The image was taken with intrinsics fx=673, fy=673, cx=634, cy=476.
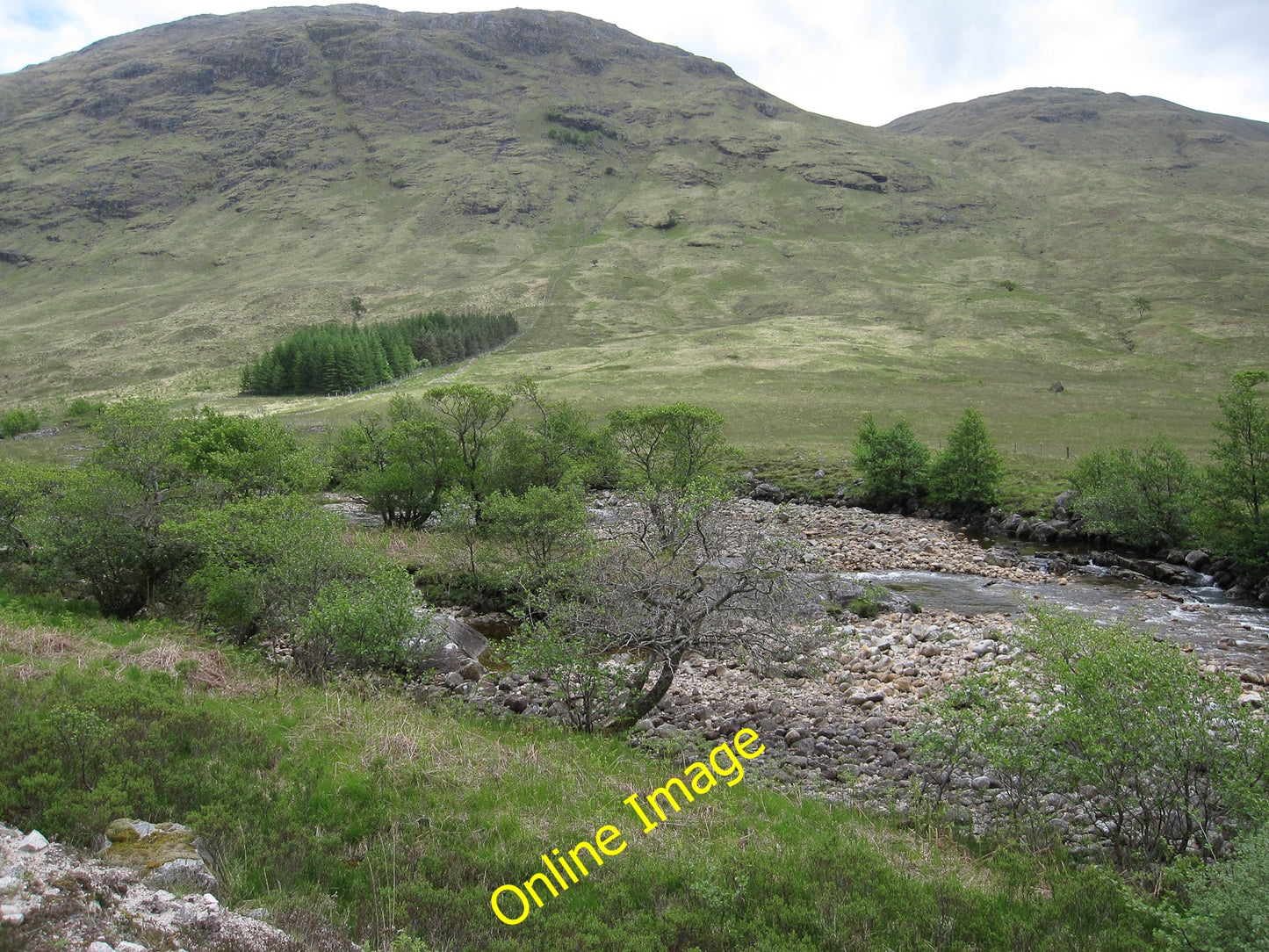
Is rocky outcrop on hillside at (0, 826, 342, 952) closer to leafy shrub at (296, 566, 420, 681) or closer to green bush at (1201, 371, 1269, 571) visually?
leafy shrub at (296, 566, 420, 681)

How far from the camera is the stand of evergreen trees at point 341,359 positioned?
104 metres

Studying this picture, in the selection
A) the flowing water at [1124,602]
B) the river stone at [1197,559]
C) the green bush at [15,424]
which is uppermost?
the river stone at [1197,559]

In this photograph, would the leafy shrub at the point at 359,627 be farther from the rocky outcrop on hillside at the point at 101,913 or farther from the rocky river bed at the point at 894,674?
the rocky outcrop on hillside at the point at 101,913

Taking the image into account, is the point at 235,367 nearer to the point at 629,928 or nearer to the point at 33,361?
the point at 33,361

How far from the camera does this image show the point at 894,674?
20.6 metres

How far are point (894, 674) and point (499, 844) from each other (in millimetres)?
15366

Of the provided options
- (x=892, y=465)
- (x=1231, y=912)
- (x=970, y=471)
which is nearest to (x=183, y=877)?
(x=1231, y=912)

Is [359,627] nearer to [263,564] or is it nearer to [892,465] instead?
[263,564]

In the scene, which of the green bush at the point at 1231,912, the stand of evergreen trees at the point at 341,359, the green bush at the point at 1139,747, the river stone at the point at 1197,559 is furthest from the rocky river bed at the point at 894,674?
the stand of evergreen trees at the point at 341,359

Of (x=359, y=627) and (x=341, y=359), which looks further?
(x=341, y=359)

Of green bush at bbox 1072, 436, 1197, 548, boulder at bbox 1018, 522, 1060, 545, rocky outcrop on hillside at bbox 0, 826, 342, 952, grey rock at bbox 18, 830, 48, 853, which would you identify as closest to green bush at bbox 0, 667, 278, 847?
grey rock at bbox 18, 830, 48, 853

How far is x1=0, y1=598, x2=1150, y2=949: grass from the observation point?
7.16 metres

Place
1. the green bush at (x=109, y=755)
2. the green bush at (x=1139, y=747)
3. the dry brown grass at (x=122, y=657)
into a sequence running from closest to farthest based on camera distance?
1. the green bush at (x=109, y=755)
2. the green bush at (x=1139, y=747)
3. the dry brown grass at (x=122, y=657)

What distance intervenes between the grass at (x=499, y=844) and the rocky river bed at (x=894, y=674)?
8.32ft
